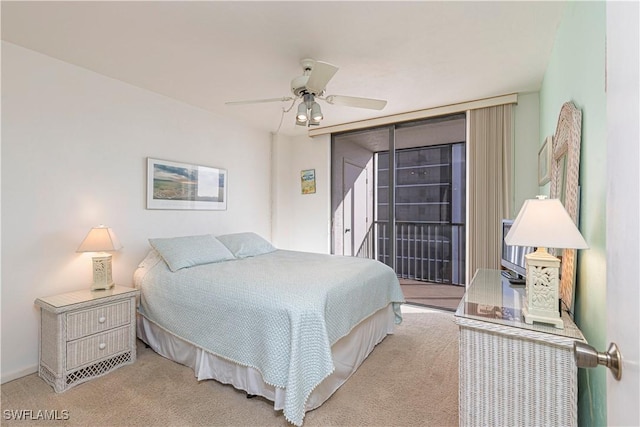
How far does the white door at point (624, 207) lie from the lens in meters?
0.54

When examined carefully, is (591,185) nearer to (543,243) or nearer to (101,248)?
(543,243)

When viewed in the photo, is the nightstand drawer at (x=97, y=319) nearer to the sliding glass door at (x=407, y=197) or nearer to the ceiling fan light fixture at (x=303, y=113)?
the ceiling fan light fixture at (x=303, y=113)

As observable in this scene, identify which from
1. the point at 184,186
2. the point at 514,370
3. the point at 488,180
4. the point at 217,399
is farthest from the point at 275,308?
the point at 488,180

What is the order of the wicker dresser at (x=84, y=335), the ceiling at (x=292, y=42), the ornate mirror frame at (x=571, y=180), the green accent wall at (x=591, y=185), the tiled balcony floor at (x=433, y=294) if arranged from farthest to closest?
the tiled balcony floor at (x=433, y=294), the wicker dresser at (x=84, y=335), the ceiling at (x=292, y=42), the ornate mirror frame at (x=571, y=180), the green accent wall at (x=591, y=185)

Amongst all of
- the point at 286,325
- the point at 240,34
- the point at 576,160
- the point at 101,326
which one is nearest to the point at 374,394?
the point at 286,325

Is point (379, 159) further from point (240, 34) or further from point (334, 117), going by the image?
point (240, 34)

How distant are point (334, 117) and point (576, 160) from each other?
289 centimetres

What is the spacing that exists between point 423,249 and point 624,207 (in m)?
4.40

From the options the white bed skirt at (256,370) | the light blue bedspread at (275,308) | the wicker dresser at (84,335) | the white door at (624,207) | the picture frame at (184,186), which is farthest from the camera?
the picture frame at (184,186)

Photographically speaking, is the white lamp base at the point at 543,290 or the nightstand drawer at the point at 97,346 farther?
the nightstand drawer at the point at 97,346

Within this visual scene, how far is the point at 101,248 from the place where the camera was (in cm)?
241

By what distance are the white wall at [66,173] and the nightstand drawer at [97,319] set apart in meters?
0.48

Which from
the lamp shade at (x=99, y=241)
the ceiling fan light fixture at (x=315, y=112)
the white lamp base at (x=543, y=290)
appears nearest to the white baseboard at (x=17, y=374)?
the lamp shade at (x=99, y=241)

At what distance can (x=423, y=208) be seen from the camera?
14.8 feet
